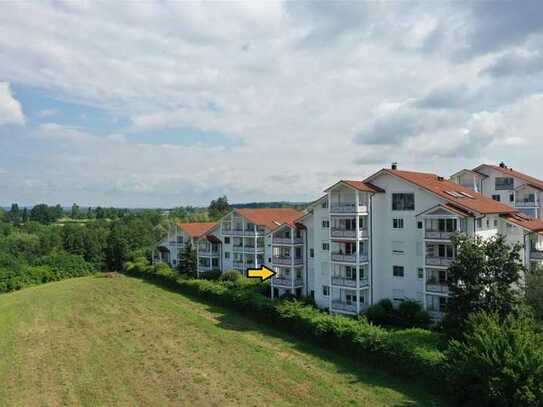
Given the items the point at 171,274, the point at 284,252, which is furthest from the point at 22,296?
the point at 284,252

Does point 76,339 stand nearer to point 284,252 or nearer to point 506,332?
point 284,252

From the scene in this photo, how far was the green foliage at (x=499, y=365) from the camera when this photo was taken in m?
20.2

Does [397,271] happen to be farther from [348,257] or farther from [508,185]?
[508,185]

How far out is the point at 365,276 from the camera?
38875mm

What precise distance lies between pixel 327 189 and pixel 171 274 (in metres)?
32.8

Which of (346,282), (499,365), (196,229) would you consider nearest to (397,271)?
(346,282)

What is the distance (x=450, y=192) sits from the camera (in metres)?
37.6

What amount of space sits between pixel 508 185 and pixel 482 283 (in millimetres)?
31073

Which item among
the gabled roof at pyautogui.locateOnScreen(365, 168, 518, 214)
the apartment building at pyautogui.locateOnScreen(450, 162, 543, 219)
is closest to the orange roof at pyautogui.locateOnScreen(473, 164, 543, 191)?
the apartment building at pyautogui.locateOnScreen(450, 162, 543, 219)

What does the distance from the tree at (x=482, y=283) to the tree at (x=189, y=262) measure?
4145 cm

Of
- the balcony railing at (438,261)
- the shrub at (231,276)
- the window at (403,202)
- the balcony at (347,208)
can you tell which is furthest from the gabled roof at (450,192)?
the shrub at (231,276)

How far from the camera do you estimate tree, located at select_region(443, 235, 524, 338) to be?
2698 centimetres

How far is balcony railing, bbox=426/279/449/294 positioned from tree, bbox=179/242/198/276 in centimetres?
3698

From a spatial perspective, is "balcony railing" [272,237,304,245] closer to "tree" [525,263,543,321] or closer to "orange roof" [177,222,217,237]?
"orange roof" [177,222,217,237]
